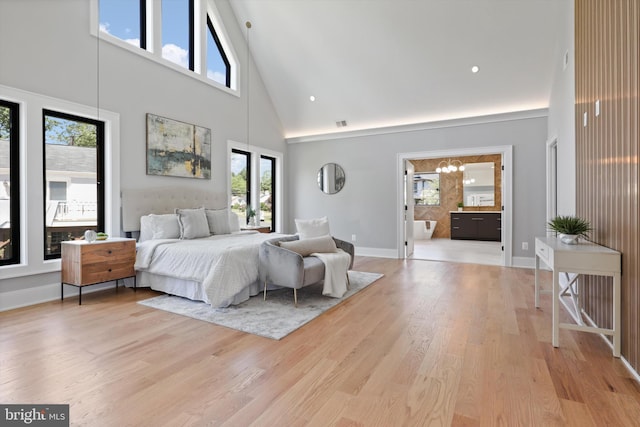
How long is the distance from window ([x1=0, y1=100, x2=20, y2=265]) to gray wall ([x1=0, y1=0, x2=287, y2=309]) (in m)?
0.12

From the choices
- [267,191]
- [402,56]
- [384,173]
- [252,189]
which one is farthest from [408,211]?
[252,189]

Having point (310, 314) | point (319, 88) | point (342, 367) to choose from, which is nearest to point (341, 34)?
point (319, 88)

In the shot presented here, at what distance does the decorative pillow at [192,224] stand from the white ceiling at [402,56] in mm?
3483

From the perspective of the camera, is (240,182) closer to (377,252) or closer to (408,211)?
(377,252)

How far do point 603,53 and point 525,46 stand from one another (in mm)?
2666

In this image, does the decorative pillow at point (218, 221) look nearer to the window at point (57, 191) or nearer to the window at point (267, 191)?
the window at point (57, 191)

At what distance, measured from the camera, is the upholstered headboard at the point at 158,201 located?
449 cm

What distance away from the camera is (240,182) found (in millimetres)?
6562

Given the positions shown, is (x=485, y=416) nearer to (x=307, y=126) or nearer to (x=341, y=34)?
(x=341, y=34)

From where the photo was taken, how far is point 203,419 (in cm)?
167

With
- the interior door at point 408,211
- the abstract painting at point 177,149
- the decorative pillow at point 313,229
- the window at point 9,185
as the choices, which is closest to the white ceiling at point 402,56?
the interior door at point 408,211

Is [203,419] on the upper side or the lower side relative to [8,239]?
lower

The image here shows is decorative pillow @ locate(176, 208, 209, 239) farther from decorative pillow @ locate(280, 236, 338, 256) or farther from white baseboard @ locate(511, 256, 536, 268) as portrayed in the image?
white baseboard @ locate(511, 256, 536, 268)

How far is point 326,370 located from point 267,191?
5625mm
